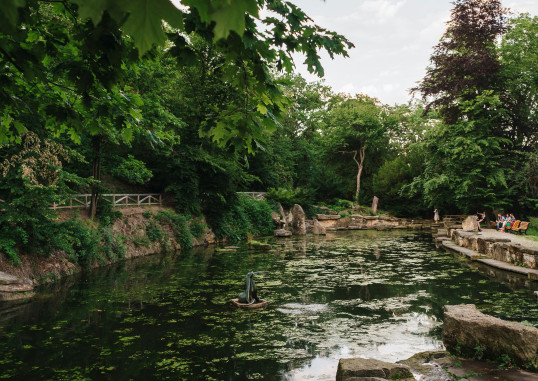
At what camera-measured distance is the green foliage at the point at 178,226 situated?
2092 cm

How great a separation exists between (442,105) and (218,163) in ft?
50.6

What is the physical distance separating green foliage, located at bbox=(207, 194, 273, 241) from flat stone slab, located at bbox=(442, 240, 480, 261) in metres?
12.1

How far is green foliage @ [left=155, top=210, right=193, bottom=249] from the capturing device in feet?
68.6

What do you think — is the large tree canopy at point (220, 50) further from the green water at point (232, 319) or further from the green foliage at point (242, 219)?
the green foliage at point (242, 219)

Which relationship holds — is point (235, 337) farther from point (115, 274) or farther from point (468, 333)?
point (115, 274)

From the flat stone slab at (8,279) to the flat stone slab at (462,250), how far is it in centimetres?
1577

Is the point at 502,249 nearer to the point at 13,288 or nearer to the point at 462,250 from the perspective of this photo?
the point at 462,250

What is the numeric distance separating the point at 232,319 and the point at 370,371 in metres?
4.07

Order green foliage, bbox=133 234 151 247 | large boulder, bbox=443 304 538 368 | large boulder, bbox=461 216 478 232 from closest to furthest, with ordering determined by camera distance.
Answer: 1. large boulder, bbox=443 304 538 368
2. green foliage, bbox=133 234 151 247
3. large boulder, bbox=461 216 478 232

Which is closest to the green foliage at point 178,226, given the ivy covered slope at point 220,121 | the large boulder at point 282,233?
the ivy covered slope at point 220,121

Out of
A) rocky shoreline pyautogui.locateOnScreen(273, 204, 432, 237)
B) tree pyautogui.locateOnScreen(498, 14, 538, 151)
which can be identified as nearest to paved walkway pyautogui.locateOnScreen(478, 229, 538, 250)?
tree pyautogui.locateOnScreen(498, 14, 538, 151)

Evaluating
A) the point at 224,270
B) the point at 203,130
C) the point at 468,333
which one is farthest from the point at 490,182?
the point at 203,130

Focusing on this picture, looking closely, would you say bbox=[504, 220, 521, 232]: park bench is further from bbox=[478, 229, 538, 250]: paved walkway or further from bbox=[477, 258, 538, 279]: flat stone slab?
bbox=[477, 258, 538, 279]: flat stone slab

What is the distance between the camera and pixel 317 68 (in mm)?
3480
